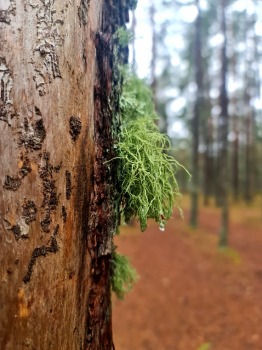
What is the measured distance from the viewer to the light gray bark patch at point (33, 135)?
1.14 m

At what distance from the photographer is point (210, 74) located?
22953mm

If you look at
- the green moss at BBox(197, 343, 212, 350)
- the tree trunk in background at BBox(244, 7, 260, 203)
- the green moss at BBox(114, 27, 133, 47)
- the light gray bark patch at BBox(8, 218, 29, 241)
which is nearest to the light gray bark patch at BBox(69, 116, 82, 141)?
the light gray bark patch at BBox(8, 218, 29, 241)

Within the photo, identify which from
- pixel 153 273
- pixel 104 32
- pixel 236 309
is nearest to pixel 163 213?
pixel 104 32

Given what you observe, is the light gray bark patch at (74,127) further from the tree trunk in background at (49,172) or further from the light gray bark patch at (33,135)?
the light gray bark patch at (33,135)

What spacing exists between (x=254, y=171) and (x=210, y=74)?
9.64 m

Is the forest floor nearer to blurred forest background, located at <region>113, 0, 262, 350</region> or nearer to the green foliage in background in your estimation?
blurred forest background, located at <region>113, 0, 262, 350</region>

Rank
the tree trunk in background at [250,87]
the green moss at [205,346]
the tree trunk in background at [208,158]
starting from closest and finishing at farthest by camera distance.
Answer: the green moss at [205,346] → the tree trunk in background at [250,87] → the tree trunk in background at [208,158]

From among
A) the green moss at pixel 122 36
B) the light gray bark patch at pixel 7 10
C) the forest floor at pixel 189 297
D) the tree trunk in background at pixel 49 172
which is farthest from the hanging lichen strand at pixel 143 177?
the forest floor at pixel 189 297

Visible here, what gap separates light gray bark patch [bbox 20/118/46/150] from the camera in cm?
114

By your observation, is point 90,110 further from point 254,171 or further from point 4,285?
point 254,171

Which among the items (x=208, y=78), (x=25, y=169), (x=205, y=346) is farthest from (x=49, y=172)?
(x=208, y=78)

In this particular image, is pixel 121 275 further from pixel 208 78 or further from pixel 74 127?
pixel 208 78

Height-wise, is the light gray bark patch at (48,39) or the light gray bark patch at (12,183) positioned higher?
the light gray bark patch at (48,39)

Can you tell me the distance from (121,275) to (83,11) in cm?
142
